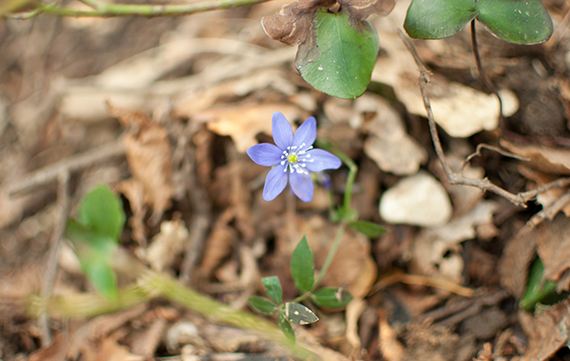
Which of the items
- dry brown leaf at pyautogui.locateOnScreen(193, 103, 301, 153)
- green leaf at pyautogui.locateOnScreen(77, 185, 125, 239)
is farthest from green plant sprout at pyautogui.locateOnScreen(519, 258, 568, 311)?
green leaf at pyautogui.locateOnScreen(77, 185, 125, 239)

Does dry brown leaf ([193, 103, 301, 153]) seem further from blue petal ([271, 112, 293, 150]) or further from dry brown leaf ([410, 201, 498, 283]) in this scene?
dry brown leaf ([410, 201, 498, 283])

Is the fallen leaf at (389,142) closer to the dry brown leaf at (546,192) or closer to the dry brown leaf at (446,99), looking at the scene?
the dry brown leaf at (446,99)

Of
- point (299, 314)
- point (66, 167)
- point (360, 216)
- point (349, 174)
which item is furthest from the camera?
point (66, 167)

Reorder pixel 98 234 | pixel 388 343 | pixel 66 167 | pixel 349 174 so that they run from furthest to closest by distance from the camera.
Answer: pixel 66 167 → pixel 98 234 → pixel 349 174 → pixel 388 343

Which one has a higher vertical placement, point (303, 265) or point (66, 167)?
point (66, 167)

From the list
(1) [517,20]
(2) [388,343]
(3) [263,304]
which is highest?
(1) [517,20]

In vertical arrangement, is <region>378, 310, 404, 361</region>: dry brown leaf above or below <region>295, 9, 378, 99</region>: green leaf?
below

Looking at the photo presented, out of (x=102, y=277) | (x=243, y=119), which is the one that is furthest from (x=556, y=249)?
(x=102, y=277)

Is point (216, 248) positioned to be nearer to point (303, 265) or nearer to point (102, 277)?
point (102, 277)
